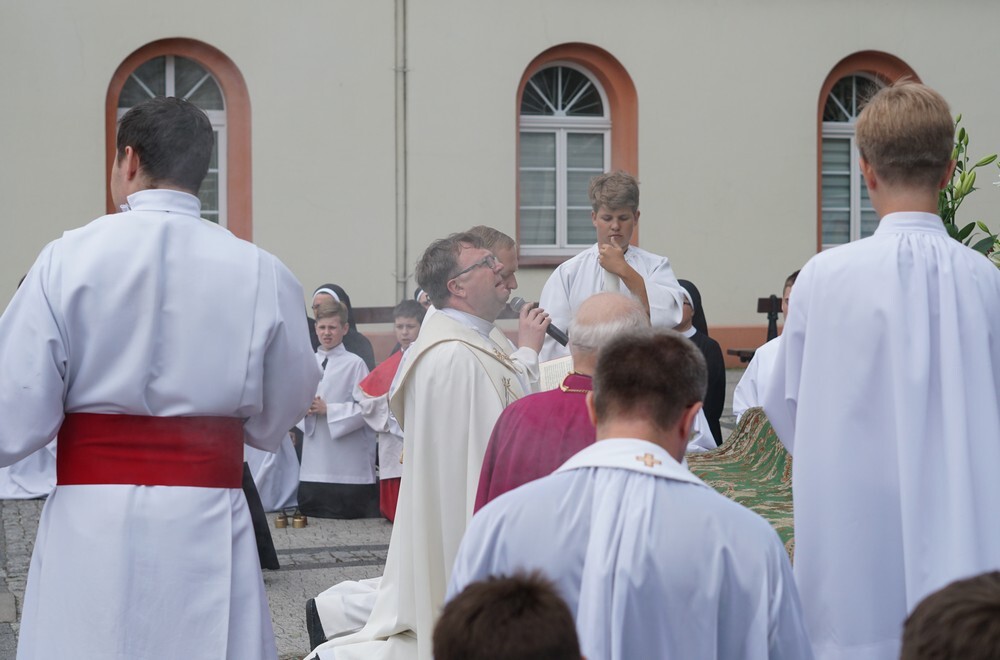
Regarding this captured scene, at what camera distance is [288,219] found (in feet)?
42.6

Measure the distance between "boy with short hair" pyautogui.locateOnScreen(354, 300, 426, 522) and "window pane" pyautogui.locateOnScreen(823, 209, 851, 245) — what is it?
300 inches

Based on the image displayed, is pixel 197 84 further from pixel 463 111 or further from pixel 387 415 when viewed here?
pixel 387 415

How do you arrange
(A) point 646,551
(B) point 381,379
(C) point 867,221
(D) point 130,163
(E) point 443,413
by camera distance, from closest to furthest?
1. (A) point 646,551
2. (D) point 130,163
3. (E) point 443,413
4. (B) point 381,379
5. (C) point 867,221

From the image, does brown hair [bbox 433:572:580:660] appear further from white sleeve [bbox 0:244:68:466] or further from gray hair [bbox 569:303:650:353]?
white sleeve [bbox 0:244:68:466]

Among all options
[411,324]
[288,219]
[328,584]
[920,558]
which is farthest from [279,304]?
[288,219]

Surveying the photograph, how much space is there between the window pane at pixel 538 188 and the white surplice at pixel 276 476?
547 cm

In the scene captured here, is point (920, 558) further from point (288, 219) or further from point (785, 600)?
point (288, 219)

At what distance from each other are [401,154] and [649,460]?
11211mm

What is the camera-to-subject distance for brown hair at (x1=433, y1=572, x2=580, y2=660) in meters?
1.70

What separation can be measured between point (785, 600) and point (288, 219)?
438 inches

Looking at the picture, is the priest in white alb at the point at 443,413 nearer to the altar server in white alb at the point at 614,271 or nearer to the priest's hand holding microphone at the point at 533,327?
the priest's hand holding microphone at the point at 533,327

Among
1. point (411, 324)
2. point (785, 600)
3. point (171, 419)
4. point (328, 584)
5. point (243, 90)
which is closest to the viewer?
point (785, 600)

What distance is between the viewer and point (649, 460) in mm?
2342

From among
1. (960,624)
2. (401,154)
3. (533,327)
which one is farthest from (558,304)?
(401,154)
